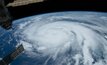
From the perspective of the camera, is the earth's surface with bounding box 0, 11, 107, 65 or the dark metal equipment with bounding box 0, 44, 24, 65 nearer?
the dark metal equipment with bounding box 0, 44, 24, 65

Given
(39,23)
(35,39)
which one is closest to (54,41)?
(35,39)

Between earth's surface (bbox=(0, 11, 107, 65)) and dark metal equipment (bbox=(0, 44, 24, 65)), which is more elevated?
dark metal equipment (bbox=(0, 44, 24, 65))

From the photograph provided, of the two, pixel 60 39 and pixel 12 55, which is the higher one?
pixel 12 55

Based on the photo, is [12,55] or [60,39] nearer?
[12,55]

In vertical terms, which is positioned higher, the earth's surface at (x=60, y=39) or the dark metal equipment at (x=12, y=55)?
the dark metal equipment at (x=12, y=55)

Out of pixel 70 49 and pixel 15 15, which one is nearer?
pixel 70 49

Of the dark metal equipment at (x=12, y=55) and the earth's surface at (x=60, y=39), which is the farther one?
the earth's surface at (x=60, y=39)

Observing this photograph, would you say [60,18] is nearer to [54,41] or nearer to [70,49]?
[54,41]

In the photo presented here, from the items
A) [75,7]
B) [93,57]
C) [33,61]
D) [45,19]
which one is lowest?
[33,61]
